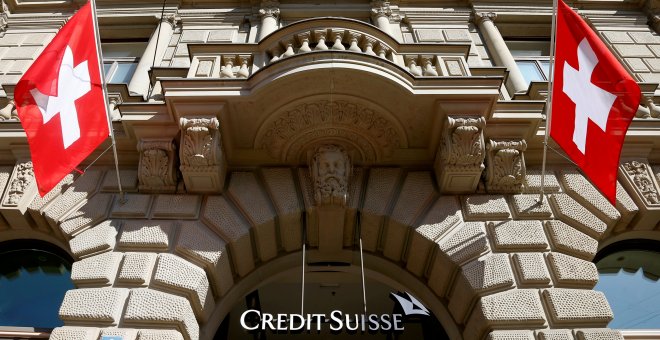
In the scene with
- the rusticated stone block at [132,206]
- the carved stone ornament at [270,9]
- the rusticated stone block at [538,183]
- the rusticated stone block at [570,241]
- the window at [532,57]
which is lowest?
the rusticated stone block at [570,241]

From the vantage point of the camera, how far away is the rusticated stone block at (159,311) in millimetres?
5277

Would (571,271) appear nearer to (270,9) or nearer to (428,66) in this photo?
(428,66)

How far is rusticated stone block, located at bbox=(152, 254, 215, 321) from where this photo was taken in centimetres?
561

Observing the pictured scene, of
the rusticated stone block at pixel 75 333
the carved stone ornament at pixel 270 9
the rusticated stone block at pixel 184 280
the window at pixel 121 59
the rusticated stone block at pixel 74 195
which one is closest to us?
the rusticated stone block at pixel 75 333

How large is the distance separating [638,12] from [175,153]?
414 inches

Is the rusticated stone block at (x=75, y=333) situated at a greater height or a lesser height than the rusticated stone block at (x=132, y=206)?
lesser

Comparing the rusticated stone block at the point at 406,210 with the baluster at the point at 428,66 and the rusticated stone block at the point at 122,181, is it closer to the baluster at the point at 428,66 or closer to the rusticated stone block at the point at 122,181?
the baluster at the point at 428,66

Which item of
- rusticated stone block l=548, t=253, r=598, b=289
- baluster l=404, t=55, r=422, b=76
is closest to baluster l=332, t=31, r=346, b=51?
baluster l=404, t=55, r=422, b=76

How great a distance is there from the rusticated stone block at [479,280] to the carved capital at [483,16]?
6.22 m

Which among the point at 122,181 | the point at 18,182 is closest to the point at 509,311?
the point at 122,181

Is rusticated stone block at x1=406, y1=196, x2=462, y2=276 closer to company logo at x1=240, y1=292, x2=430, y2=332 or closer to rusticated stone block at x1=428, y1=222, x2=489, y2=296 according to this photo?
rusticated stone block at x1=428, y1=222, x2=489, y2=296

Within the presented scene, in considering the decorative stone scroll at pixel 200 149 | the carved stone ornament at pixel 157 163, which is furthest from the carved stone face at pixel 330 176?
the carved stone ornament at pixel 157 163

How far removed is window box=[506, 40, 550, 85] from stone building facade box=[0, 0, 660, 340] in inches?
83.1

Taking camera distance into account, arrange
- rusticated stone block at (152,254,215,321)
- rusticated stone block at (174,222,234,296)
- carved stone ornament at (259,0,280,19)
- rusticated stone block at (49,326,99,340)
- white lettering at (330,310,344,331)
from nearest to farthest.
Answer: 1. rusticated stone block at (49,326,99,340)
2. white lettering at (330,310,344,331)
3. rusticated stone block at (152,254,215,321)
4. rusticated stone block at (174,222,234,296)
5. carved stone ornament at (259,0,280,19)
